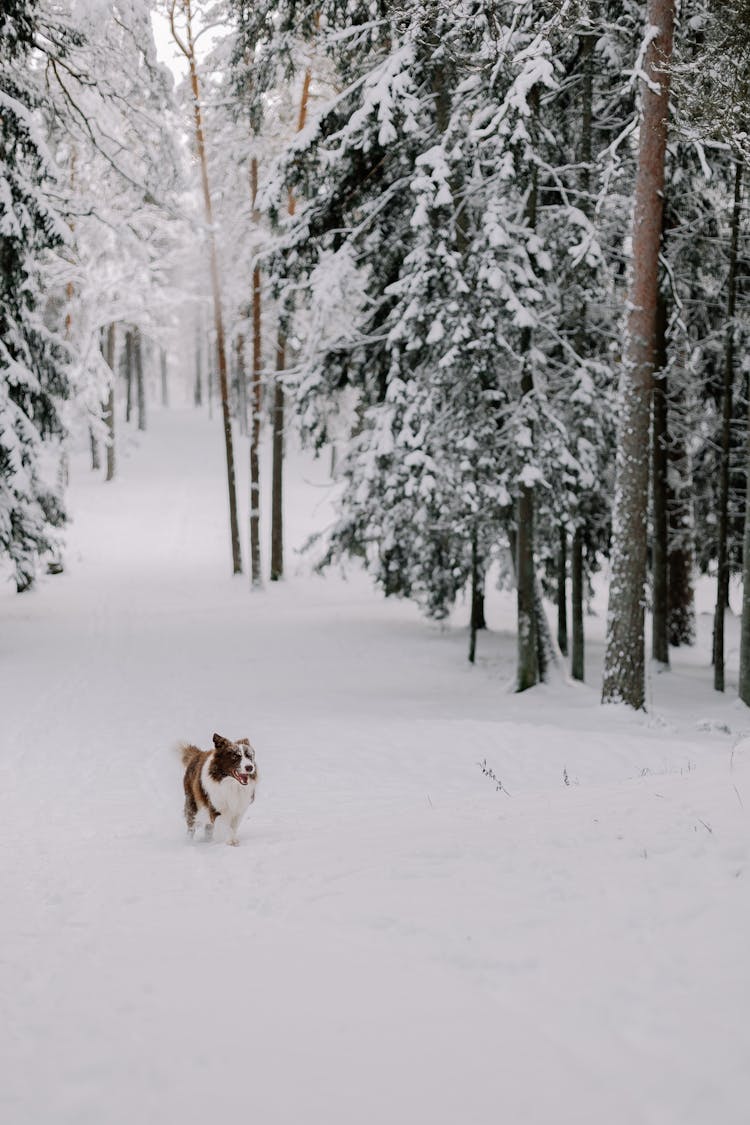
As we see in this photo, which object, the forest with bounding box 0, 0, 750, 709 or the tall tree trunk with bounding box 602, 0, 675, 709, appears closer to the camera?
the tall tree trunk with bounding box 602, 0, 675, 709

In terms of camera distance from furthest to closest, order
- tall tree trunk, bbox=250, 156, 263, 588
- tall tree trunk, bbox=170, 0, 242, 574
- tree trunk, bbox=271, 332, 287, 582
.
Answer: tree trunk, bbox=271, 332, 287, 582 → tall tree trunk, bbox=250, 156, 263, 588 → tall tree trunk, bbox=170, 0, 242, 574

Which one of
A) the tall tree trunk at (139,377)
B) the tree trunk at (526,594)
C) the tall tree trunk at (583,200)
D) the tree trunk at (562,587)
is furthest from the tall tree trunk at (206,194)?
the tall tree trunk at (139,377)

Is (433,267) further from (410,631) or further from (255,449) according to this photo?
(255,449)

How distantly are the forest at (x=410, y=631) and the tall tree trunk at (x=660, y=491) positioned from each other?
14cm

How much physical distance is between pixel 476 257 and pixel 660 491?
618cm

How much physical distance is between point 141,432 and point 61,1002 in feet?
171

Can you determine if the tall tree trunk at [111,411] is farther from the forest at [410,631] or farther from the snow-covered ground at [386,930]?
the snow-covered ground at [386,930]

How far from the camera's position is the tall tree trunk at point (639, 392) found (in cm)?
1072

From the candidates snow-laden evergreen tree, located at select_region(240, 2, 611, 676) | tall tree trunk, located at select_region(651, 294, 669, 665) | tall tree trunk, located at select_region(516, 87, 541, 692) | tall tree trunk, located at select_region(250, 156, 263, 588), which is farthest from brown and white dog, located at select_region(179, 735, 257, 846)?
tall tree trunk, located at select_region(250, 156, 263, 588)

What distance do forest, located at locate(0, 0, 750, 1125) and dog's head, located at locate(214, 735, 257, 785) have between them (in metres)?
0.04

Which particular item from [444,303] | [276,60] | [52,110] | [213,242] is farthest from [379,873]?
[213,242]

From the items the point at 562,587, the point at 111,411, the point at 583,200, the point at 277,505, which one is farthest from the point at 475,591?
the point at 111,411

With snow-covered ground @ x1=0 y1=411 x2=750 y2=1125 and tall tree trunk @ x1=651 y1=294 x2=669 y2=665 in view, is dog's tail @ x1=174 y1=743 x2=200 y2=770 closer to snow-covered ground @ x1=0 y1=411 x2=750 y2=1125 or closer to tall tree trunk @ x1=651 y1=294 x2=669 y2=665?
snow-covered ground @ x1=0 y1=411 x2=750 y2=1125

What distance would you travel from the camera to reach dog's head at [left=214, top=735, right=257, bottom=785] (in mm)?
6758
